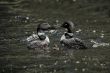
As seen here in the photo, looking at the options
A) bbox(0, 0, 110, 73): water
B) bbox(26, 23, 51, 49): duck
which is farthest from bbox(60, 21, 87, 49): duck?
bbox(26, 23, 51, 49): duck

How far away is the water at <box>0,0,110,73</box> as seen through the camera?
66.6 ft

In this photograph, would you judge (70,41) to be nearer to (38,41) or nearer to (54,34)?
(38,41)

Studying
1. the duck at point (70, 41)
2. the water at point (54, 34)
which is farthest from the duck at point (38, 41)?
the duck at point (70, 41)

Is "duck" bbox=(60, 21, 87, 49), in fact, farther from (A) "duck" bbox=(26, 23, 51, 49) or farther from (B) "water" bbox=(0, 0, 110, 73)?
(A) "duck" bbox=(26, 23, 51, 49)

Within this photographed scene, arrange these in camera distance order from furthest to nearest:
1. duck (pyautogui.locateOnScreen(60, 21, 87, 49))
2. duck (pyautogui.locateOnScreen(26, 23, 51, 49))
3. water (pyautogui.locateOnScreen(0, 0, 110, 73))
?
duck (pyautogui.locateOnScreen(26, 23, 51, 49))
duck (pyautogui.locateOnScreen(60, 21, 87, 49))
water (pyautogui.locateOnScreen(0, 0, 110, 73))

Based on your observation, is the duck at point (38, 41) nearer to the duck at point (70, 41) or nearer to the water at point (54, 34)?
the water at point (54, 34)

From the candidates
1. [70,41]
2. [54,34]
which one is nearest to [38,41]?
[70,41]

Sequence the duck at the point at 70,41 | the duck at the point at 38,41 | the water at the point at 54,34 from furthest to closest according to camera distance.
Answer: the duck at the point at 38,41 → the duck at the point at 70,41 → the water at the point at 54,34

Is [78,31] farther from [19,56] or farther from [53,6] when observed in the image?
[53,6]

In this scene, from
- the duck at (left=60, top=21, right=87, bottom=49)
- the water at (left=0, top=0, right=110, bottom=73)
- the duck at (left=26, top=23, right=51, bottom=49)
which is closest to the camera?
the water at (left=0, top=0, right=110, bottom=73)

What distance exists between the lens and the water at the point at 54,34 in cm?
2031

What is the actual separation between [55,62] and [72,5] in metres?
19.5

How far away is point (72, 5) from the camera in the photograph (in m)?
40.1

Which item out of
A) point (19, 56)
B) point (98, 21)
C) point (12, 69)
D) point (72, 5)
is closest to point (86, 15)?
point (98, 21)
